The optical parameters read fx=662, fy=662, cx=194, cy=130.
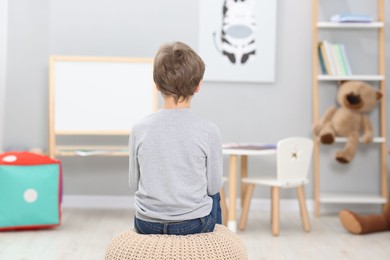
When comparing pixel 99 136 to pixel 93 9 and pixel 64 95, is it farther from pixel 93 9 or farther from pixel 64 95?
pixel 93 9

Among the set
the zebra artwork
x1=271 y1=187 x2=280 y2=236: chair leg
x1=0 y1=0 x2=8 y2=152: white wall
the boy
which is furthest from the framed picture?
the boy

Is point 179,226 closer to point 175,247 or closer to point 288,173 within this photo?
point 175,247

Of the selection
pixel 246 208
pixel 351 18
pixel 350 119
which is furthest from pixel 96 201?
pixel 351 18

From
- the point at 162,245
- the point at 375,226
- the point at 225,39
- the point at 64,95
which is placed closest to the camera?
the point at 162,245

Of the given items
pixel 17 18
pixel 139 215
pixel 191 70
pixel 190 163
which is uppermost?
pixel 17 18

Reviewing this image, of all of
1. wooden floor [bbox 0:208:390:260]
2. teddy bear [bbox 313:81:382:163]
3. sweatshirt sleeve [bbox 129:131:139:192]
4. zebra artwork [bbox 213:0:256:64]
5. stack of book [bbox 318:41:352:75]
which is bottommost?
wooden floor [bbox 0:208:390:260]

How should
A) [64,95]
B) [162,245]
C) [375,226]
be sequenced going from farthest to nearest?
[64,95]
[375,226]
[162,245]

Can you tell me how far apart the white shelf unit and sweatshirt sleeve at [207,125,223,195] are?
223 cm

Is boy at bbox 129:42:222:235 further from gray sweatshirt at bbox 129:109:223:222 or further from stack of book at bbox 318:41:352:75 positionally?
stack of book at bbox 318:41:352:75

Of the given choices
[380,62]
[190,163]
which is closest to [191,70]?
[190,163]

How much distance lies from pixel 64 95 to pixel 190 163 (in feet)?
7.32

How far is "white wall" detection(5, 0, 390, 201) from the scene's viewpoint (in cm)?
420

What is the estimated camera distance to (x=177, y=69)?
185 cm

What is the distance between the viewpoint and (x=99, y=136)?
4234 millimetres
